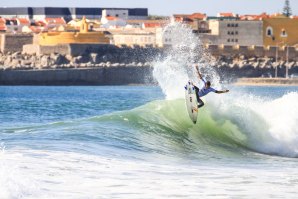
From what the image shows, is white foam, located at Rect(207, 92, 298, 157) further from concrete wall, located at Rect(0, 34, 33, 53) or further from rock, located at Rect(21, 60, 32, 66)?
concrete wall, located at Rect(0, 34, 33, 53)

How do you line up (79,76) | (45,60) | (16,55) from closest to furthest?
1. (79,76)
2. (45,60)
3. (16,55)

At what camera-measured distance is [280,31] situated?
9275 cm

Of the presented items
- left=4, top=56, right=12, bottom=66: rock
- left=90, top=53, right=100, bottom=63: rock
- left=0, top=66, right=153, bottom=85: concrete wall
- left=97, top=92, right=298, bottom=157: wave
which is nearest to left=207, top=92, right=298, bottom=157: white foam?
left=97, top=92, right=298, bottom=157: wave

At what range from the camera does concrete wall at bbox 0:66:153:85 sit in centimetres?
7412

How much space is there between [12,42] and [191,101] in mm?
73977

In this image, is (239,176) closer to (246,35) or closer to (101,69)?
(101,69)

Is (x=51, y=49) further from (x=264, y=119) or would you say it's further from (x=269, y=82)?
(x=264, y=119)

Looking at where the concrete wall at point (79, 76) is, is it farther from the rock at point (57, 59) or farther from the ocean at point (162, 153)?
the ocean at point (162, 153)

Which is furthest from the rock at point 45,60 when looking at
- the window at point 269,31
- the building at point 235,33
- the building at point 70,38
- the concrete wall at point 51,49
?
the window at point 269,31

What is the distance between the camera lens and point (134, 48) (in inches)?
3428

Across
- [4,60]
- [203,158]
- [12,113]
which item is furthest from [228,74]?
[203,158]

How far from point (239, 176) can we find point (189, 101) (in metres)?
5.42

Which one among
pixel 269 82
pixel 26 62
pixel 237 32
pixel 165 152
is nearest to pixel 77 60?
pixel 26 62

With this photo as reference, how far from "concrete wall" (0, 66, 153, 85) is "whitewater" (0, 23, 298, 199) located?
159 ft
